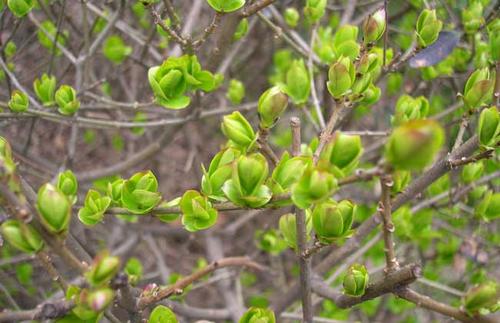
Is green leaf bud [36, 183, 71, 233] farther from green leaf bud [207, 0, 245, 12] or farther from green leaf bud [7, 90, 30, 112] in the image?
green leaf bud [7, 90, 30, 112]

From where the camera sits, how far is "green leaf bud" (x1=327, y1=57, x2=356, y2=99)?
3.77 ft

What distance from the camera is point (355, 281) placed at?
3.79ft

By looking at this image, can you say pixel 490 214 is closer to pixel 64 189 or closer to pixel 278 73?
pixel 64 189

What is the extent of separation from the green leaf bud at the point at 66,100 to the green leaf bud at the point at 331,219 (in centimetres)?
85

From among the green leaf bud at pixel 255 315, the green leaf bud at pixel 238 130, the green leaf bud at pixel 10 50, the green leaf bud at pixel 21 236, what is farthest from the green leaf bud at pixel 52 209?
the green leaf bud at pixel 10 50

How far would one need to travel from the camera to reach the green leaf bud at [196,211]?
1103mm

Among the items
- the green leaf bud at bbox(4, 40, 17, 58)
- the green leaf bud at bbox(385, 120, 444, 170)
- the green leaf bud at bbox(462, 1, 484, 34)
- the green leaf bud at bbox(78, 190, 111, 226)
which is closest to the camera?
the green leaf bud at bbox(385, 120, 444, 170)

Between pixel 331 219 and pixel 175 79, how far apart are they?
538 mm

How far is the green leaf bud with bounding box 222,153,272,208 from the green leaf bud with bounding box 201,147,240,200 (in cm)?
4

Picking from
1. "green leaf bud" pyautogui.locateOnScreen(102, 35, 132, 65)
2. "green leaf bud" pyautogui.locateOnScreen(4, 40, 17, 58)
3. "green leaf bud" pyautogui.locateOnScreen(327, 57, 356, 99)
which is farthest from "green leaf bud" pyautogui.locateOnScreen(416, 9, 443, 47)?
"green leaf bud" pyautogui.locateOnScreen(4, 40, 17, 58)

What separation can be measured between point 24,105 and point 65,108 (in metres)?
0.11

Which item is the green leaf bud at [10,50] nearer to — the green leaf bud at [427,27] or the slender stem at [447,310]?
the green leaf bud at [427,27]

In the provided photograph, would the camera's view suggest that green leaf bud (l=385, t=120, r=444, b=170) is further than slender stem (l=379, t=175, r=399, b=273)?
No

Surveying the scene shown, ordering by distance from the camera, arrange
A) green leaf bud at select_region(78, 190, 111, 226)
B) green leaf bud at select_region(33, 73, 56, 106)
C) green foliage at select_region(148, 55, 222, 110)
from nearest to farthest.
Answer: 1. green leaf bud at select_region(78, 190, 111, 226)
2. green foliage at select_region(148, 55, 222, 110)
3. green leaf bud at select_region(33, 73, 56, 106)
